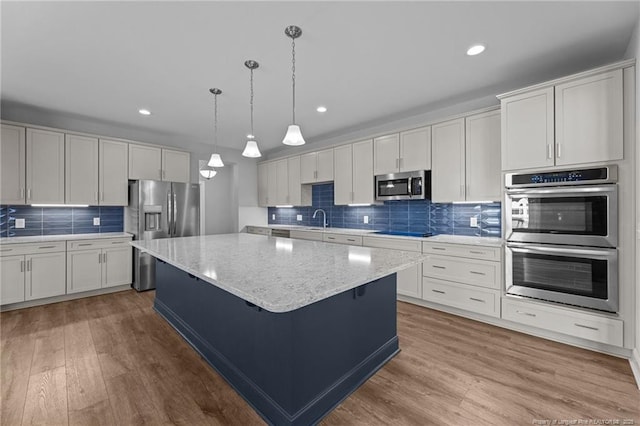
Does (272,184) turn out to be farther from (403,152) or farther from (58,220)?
(58,220)

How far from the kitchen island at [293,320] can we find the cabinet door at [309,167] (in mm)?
2780

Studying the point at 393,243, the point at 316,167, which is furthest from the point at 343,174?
the point at 393,243

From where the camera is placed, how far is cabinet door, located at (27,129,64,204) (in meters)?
3.61

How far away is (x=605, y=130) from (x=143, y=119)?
544cm

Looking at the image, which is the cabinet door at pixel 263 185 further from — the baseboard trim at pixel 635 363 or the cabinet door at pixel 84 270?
the baseboard trim at pixel 635 363

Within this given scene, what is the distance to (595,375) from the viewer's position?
200 cm

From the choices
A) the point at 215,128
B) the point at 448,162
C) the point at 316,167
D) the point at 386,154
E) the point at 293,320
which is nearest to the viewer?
the point at 293,320

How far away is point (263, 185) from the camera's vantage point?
20.5 ft


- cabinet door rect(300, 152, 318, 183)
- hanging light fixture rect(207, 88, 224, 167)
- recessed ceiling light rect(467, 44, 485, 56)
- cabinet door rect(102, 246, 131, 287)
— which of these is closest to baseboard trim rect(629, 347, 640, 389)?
recessed ceiling light rect(467, 44, 485, 56)

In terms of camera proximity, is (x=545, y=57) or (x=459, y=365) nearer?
(x=459, y=365)

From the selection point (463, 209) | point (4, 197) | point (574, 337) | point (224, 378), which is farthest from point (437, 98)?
point (4, 197)

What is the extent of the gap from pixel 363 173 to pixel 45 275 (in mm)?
4565

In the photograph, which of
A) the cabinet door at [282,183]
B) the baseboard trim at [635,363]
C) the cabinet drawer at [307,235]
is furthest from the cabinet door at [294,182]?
the baseboard trim at [635,363]

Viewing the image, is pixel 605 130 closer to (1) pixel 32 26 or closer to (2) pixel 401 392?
(2) pixel 401 392
